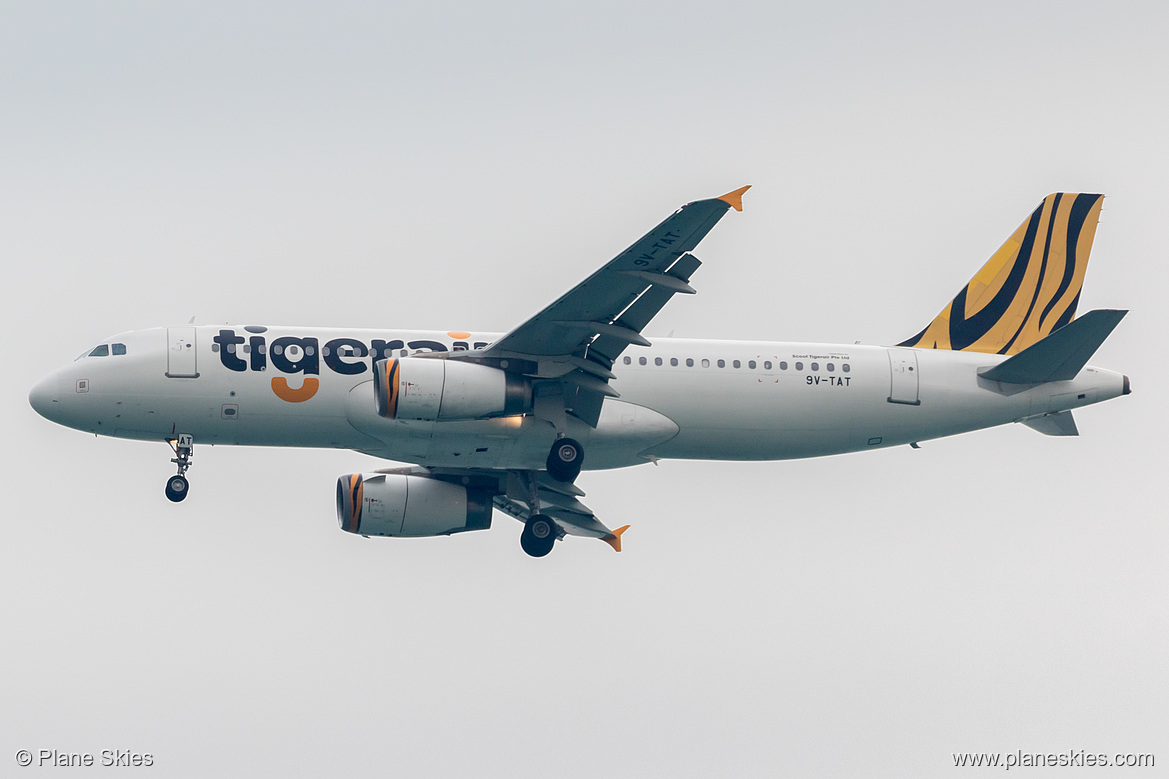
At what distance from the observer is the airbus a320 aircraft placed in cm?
3572

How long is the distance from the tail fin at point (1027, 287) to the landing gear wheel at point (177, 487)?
64.9 ft

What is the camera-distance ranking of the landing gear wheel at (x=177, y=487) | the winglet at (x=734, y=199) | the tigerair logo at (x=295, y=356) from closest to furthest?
the winglet at (x=734, y=199) < the tigerair logo at (x=295, y=356) < the landing gear wheel at (x=177, y=487)

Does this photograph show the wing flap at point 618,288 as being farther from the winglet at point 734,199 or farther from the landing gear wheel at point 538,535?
the landing gear wheel at point 538,535

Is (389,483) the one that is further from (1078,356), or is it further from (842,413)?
(1078,356)

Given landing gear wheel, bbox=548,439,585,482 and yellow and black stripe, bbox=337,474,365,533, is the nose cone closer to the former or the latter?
yellow and black stripe, bbox=337,474,365,533

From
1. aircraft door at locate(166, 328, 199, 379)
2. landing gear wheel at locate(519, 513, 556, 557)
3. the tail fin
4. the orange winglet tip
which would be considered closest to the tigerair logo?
aircraft door at locate(166, 328, 199, 379)

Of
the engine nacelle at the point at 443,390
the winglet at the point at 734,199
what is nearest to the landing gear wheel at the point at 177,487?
the engine nacelle at the point at 443,390

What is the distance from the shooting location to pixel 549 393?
3681 centimetres

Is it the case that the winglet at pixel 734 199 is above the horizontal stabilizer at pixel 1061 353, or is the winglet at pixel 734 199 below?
above

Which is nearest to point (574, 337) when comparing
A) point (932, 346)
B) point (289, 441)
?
point (289, 441)

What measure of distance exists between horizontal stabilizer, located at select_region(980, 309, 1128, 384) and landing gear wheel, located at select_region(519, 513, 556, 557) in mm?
12278

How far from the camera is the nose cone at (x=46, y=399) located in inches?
1465

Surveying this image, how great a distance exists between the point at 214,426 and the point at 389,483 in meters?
6.01

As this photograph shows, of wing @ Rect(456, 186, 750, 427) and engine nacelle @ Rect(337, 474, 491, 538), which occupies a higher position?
wing @ Rect(456, 186, 750, 427)
